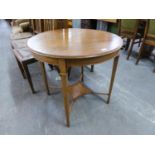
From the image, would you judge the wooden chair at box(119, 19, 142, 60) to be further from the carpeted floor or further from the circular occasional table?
the circular occasional table

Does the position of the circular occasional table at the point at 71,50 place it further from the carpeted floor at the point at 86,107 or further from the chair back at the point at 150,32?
the chair back at the point at 150,32

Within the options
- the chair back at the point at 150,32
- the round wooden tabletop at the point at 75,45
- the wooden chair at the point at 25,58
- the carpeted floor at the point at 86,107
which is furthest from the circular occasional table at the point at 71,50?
the chair back at the point at 150,32

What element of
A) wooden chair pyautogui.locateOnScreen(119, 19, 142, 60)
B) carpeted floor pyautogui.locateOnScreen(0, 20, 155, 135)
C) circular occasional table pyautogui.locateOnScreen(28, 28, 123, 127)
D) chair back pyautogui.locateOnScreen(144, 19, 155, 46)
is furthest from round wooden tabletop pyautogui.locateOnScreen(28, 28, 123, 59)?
wooden chair pyautogui.locateOnScreen(119, 19, 142, 60)

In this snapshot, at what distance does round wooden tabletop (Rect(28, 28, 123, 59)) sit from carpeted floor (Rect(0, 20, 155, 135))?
2.51ft

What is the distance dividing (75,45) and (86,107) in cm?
79

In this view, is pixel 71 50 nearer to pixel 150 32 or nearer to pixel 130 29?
pixel 150 32

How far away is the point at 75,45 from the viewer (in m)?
1.17

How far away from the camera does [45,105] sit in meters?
1.70

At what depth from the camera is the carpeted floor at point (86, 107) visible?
1.41 meters

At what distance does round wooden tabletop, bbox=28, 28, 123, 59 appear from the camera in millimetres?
1021

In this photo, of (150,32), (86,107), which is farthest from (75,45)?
(150,32)

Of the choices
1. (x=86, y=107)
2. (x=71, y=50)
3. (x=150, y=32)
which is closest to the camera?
(x=71, y=50)
